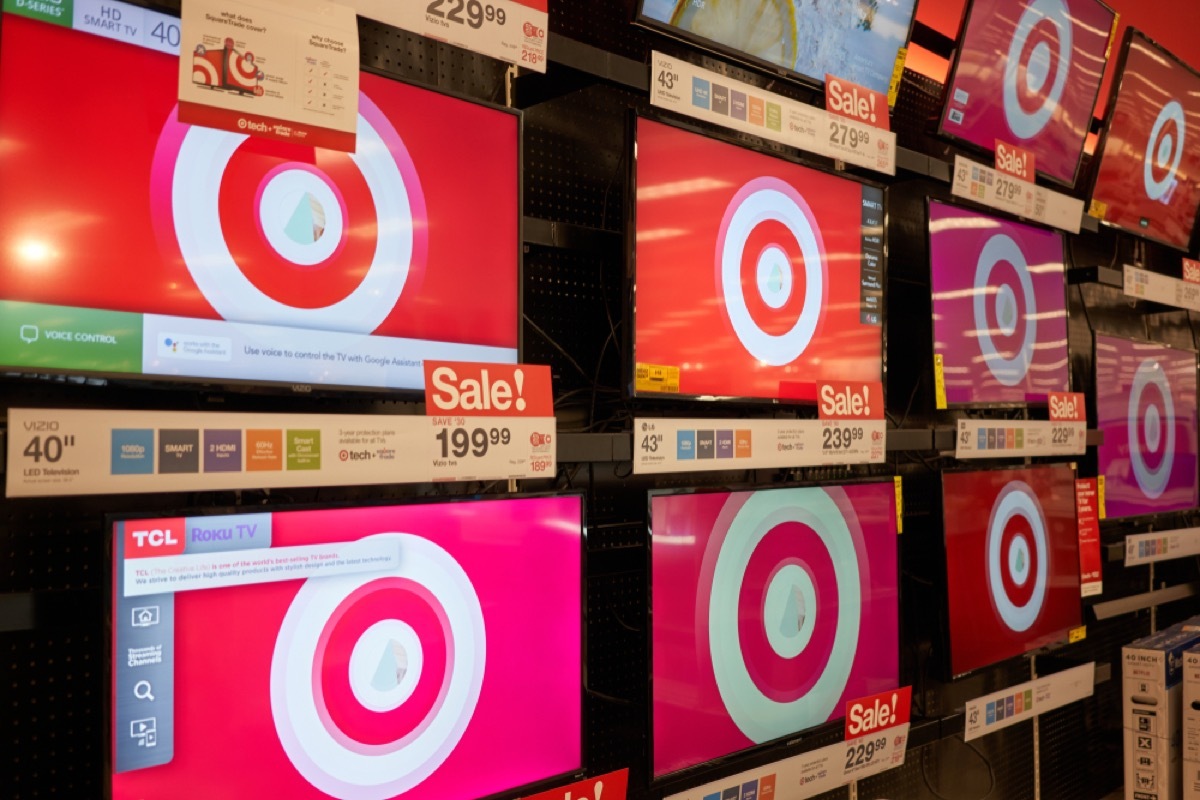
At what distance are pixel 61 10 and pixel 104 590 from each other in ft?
2.51

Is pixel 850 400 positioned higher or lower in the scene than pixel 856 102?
lower

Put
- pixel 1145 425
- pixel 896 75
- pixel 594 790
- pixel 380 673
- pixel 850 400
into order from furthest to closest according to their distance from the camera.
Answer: pixel 1145 425
pixel 896 75
pixel 850 400
pixel 594 790
pixel 380 673

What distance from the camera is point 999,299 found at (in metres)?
2.90

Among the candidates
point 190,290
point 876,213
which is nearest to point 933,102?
point 876,213

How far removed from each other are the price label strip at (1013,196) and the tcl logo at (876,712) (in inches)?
Answer: 55.6

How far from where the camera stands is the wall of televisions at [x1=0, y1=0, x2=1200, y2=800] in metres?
1.30

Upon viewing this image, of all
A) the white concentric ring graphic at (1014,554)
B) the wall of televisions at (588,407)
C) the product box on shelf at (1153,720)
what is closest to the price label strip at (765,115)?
the wall of televisions at (588,407)

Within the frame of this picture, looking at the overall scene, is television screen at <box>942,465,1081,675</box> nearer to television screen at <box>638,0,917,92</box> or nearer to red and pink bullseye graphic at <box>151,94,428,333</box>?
television screen at <box>638,0,917,92</box>

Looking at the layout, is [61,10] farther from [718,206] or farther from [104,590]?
[718,206]

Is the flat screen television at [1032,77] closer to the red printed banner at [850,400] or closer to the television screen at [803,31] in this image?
the television screen at [803,31]

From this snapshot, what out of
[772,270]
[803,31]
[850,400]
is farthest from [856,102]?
[850,400]

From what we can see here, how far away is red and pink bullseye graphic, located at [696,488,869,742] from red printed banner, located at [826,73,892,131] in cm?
97

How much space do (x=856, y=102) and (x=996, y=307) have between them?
0.85 meters

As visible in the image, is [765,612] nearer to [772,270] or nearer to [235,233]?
[772,270]
